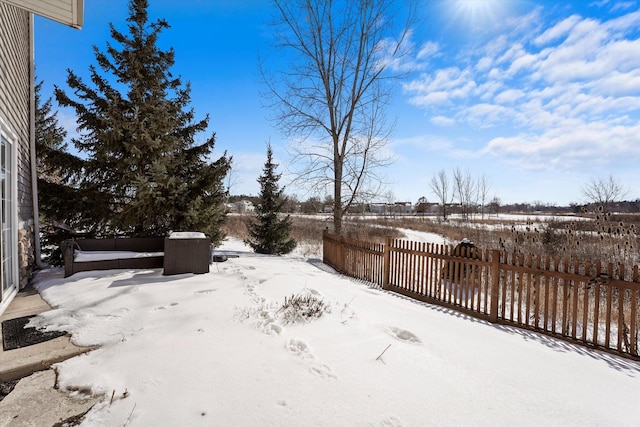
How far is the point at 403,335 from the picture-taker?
3250 millimetres

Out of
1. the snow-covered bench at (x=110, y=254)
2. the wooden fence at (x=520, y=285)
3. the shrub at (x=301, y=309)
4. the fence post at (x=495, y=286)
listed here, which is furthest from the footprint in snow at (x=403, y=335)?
the snow-covered bench at (x=110, y=254)

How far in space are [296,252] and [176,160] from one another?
707 centimetres

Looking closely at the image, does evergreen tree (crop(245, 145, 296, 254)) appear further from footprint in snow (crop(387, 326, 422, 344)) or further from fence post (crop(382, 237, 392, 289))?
footprint in snow (crop(387, 326, 422, 344))

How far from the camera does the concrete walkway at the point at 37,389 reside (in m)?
1.92

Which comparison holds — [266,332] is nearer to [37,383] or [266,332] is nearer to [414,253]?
[37,383]

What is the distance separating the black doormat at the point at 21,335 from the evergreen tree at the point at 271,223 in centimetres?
908

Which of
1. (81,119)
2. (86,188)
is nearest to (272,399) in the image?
(86,188)

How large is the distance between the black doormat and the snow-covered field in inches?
6.1

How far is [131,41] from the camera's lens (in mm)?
7777

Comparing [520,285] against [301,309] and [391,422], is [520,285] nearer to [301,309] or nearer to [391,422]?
[301,309]

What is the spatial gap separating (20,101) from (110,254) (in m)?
3.07

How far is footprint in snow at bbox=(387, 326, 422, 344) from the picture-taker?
3144 mm

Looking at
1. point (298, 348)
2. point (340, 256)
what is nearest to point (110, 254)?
point (298, 348)

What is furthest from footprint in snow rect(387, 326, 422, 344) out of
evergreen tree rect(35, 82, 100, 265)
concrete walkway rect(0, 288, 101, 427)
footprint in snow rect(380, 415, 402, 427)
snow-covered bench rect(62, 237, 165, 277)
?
evergreen tree rect(35, 82, 100, 265)
